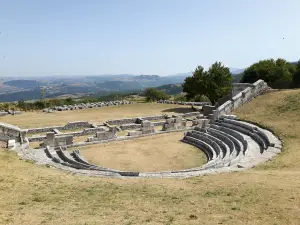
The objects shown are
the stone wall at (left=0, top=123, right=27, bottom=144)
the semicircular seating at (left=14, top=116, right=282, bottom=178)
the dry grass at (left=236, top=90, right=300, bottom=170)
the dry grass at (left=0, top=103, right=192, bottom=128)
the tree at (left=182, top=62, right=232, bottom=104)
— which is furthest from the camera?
the tree at (left=182, top=62, right=232, bottom=104)

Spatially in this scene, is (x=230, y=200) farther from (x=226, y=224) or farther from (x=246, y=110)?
(x=246, y=110)

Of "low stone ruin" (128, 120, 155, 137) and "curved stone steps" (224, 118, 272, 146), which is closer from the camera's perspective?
"curved stone steps" (224, 118, 272, 146)

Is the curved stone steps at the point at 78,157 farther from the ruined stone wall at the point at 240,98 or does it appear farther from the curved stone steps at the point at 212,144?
the ruined stone wall at the point at 240,98

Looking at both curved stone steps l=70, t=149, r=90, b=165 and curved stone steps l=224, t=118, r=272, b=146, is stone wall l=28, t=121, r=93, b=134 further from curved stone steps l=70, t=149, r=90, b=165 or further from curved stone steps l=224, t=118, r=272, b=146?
curved stone steps l=224, t=118, r=272, b=146

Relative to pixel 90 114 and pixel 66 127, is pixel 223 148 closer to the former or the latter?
pixel 66 127

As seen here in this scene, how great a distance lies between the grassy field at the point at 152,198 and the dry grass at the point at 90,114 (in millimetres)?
17831

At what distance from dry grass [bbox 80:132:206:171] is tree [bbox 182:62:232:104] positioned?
17.3 m

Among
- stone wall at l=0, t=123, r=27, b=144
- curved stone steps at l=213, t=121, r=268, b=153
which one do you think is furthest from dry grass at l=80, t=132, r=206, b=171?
stone wall at l=0, t=123, r=27, b=144

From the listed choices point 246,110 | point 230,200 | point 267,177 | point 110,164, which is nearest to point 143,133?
point 110,164

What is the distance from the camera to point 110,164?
1942 centimetres

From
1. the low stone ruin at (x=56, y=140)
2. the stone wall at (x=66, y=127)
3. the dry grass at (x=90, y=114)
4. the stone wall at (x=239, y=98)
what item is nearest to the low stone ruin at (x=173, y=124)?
the stone wall at (x=239, y=98)

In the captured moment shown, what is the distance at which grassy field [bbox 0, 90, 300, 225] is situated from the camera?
818cm

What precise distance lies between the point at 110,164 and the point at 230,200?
1120cm

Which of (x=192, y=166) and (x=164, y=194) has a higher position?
(x=164, y=194)
